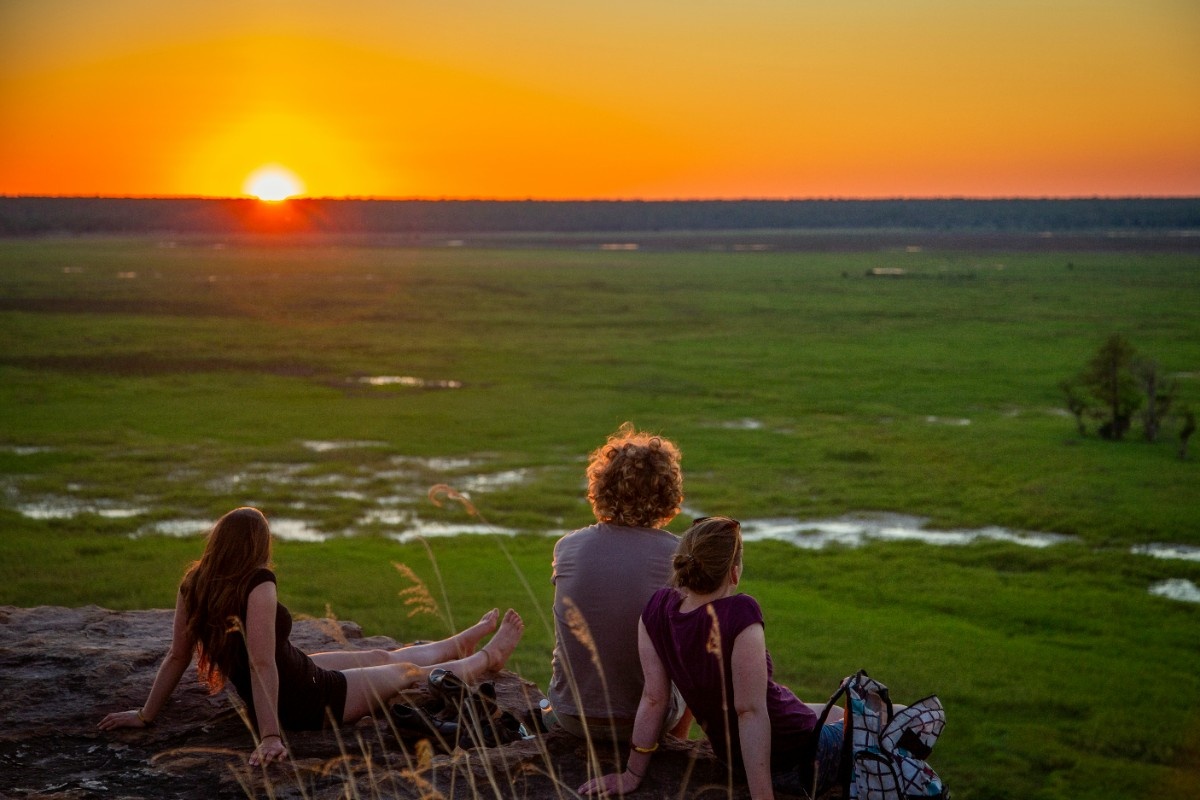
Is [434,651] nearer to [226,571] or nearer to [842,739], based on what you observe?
[226,571]

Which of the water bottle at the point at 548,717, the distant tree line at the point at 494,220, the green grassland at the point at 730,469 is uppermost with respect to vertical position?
the distant tree line at the point at 494,220

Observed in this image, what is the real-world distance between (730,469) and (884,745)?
12.8 m

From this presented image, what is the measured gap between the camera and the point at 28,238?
112m

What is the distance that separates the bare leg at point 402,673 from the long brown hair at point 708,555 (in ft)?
4.62

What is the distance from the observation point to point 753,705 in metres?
3.87

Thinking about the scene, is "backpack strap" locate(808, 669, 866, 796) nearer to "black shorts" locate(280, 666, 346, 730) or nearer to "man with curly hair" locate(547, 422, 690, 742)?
"man with curly hair" locate(547, 422, 690, 742)

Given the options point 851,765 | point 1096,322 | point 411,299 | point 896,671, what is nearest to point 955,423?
point 896,671

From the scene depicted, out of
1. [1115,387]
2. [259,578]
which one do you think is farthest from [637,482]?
[1115,387]

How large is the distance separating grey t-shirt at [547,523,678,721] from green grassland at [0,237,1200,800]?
22.8 inches

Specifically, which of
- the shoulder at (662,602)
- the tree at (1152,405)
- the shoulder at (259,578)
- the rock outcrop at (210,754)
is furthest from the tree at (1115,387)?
the shoulder at (259,578)

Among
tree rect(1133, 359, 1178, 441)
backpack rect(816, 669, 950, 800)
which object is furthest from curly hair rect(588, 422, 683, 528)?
→ tree rect(1133, 359, 1178, 441)

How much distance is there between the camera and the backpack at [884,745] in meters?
3.93

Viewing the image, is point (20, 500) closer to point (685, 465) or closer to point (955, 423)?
point (685, 465)

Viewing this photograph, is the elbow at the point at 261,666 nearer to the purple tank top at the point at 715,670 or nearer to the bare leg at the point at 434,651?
the bare leg at the point at 434,651
